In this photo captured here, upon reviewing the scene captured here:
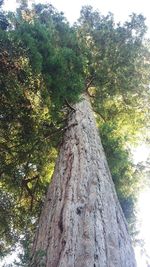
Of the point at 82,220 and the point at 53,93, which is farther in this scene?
the point at 53,93

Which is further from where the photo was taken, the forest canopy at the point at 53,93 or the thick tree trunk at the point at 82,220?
the forest canopy at the point at 53,93

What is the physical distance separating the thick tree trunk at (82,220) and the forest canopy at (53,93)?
57.6 inches

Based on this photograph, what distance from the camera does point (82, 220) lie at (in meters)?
4.81

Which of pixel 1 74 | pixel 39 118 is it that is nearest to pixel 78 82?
pixel 39 118

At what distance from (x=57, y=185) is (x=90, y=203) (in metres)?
1.18

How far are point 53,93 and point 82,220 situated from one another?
146 inches

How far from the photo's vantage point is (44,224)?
5410 millimetres

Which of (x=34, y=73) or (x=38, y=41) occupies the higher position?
(x=38, y=41)

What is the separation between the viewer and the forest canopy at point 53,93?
24.1 ft

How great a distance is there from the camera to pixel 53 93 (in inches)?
310

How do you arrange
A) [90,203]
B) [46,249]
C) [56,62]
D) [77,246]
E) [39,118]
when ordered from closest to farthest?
[77,246]
[46,249]
[90,203]
[56,62]
[39,118]

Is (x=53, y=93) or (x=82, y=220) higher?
(x=53, y=93)

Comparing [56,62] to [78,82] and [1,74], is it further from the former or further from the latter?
[1,74]

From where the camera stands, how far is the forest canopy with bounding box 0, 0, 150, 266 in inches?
289
